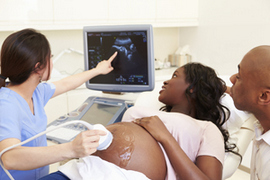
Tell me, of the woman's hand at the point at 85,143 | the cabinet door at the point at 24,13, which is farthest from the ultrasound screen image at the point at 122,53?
the cabinet door at the point at 24,13

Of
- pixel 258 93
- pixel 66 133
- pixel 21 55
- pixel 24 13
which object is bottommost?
pixel 66 133

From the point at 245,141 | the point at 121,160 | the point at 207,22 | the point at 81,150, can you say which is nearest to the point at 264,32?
the point at 207,22

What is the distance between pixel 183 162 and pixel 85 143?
0.47 meters

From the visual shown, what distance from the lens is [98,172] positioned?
1229 millimetres

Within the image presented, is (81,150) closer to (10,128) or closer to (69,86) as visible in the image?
(10,128)

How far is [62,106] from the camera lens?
10.7ft

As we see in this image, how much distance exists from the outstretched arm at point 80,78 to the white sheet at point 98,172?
62 cm

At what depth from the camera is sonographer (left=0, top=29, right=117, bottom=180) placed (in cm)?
113

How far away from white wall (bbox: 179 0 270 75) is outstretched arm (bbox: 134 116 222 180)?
6.28 ft

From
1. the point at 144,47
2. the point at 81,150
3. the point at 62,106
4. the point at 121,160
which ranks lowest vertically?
the point at 62,106

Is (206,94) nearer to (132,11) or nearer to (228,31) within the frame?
(228,31)

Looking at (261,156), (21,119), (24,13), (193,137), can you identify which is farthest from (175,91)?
(24,13)

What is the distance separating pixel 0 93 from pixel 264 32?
8.00 feet

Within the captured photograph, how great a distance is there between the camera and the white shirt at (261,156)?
1.24 m
